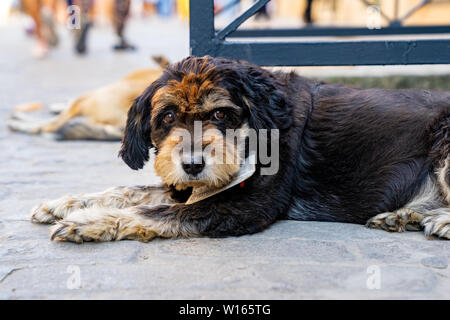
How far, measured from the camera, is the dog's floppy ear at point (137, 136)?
3.95m

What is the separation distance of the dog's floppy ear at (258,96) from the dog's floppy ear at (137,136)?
0.60 meters

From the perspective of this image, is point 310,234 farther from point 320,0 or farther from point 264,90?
point 320,0

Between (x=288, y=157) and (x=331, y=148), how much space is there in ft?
1.02

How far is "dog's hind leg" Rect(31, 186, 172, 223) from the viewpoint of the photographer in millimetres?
4043

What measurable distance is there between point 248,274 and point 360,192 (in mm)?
1291

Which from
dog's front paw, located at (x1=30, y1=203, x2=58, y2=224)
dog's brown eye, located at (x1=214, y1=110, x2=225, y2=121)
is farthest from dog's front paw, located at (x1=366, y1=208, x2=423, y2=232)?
dog's front paw, located at (x1=30, y1=203, x2=58, y2=224)

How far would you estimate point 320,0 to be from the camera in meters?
29.4

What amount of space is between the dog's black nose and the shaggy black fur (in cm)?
35

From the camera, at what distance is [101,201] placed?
429cm
